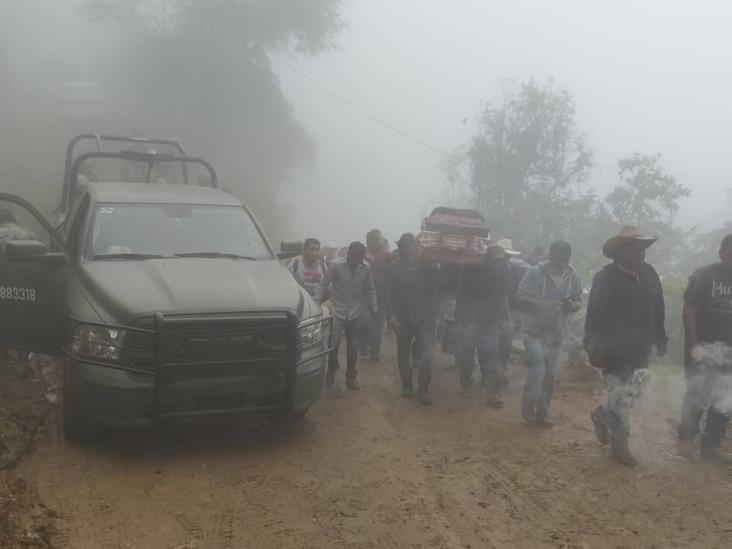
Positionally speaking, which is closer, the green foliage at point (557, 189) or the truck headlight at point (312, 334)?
the truck headlight at point (312, 334)

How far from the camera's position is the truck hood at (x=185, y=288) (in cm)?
496

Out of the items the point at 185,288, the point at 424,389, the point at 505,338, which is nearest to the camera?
the point at 185,288

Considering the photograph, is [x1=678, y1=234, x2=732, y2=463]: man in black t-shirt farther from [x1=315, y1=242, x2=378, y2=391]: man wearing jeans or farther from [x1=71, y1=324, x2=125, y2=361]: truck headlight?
[x1=71, y1=324, x2=125, y2=361]: truck headlight

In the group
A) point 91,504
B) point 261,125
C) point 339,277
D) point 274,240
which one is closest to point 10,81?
point 261,125

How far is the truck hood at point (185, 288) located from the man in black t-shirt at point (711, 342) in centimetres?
327

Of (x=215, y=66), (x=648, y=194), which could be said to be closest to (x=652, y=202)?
(x=648, y=194)

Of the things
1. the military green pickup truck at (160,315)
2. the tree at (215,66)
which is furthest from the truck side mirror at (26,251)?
the tree at (215,66)

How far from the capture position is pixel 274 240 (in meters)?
26.8

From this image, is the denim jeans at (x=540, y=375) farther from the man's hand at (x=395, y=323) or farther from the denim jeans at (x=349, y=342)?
the denim jeans at (x=349, y=342)

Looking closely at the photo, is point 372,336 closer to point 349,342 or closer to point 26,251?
point 349,342

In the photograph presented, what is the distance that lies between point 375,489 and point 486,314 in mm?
3267

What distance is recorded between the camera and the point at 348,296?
7855 millimetres

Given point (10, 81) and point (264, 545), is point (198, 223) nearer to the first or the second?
point (264, 545)

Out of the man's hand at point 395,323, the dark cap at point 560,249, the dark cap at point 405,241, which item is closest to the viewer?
the dark cap at point 560,249
